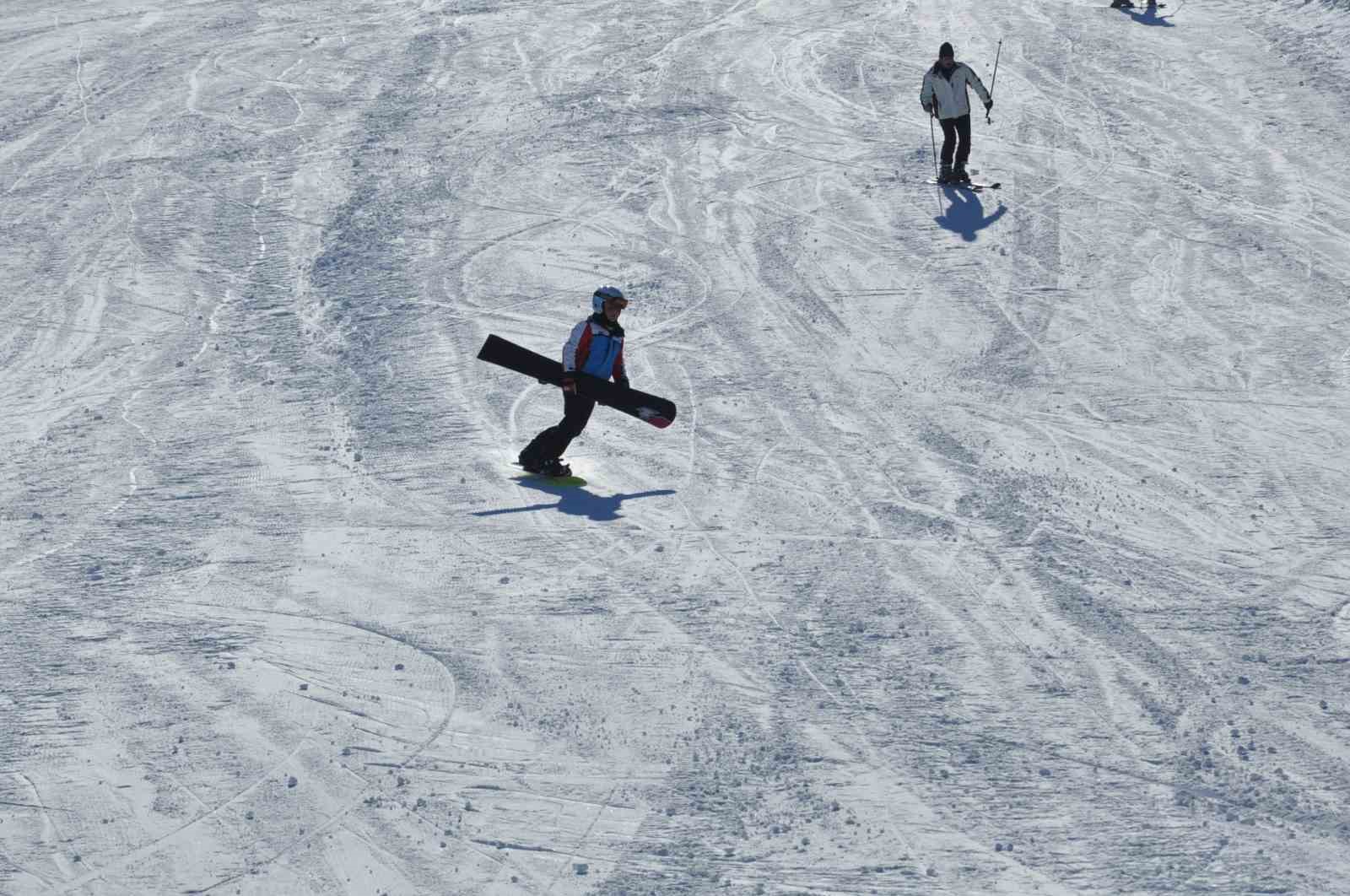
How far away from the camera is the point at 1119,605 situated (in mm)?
8883

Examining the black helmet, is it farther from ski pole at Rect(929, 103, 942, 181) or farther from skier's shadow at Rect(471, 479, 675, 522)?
ski pole at Rect(929, 103, 942, 181)

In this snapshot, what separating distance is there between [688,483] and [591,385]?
0.95m

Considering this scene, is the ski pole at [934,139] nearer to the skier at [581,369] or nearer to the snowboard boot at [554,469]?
the skier at [581,369]

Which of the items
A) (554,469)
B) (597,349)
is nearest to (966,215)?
(597,349)

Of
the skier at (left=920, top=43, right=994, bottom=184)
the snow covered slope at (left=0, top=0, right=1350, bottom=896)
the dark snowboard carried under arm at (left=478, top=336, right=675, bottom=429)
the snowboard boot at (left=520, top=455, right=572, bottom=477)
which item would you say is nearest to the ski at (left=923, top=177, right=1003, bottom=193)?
the skier at (left=920, top=43, right=994, bottom=184)

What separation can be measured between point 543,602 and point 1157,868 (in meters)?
3.72

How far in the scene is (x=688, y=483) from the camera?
34.6ft

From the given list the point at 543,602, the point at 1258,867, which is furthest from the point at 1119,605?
the point at 543,602

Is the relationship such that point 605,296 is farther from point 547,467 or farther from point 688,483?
point 688,483

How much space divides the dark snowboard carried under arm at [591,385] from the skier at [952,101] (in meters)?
6.43

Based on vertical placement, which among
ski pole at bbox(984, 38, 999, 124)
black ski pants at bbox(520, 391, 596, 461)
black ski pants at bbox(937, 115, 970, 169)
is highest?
ski pole at bbox(984, 38, 999, 124)

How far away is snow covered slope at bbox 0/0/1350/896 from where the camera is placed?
7.14 metres

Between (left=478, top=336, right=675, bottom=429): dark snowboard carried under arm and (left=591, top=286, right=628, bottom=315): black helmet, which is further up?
(left=591, top=286, right=628, bottom=315): black helmet

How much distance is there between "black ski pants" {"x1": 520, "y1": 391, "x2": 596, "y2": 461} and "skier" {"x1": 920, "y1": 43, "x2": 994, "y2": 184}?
6.96m
